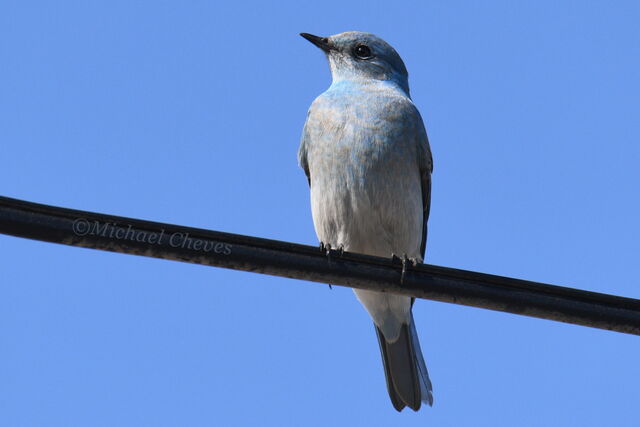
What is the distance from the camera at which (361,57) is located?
11078 millimetres

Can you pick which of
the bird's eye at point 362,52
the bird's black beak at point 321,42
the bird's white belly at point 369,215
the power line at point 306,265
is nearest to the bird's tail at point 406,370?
the bird's white belly at point 369,215

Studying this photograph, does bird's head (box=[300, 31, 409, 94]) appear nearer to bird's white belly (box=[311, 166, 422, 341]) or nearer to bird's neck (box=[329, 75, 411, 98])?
bird's neck (box=[329, 75, 411, 98])

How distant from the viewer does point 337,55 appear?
36.7ft

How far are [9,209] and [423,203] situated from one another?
→ 19.6ft

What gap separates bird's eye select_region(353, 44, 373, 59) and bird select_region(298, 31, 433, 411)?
0.66 meters

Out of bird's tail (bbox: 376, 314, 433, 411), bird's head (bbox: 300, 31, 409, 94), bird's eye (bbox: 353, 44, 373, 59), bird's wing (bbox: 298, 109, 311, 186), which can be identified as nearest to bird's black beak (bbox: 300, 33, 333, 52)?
bird's head (bbox: 300, 31, 409, 94)

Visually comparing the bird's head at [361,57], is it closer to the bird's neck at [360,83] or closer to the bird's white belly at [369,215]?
the bird's neck at [360,83]

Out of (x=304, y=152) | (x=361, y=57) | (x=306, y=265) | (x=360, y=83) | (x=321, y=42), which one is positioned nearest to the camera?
(x=306, y=265)

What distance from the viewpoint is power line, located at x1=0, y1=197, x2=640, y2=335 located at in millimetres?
5141

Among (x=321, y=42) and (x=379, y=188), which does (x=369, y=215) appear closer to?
(x=379, y=188)

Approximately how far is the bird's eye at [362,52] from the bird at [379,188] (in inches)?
25.9

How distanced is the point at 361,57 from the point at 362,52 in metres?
0.08

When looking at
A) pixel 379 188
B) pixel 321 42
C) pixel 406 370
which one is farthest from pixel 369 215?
pixel 321 42

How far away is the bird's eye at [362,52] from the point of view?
11.1 m
